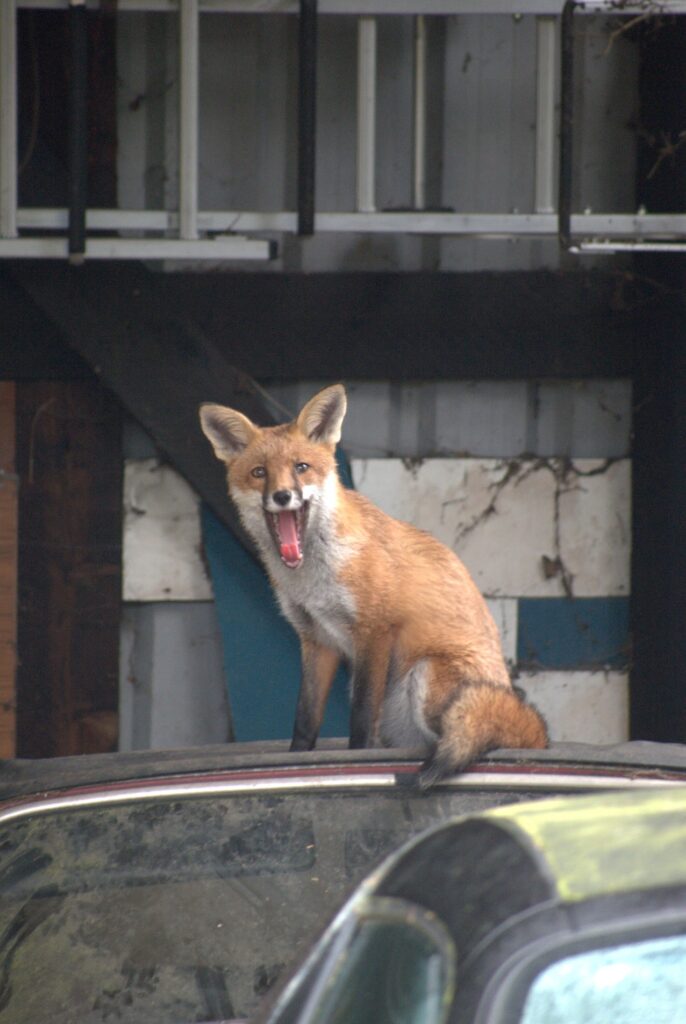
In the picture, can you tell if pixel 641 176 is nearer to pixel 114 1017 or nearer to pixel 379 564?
pixel 379 564

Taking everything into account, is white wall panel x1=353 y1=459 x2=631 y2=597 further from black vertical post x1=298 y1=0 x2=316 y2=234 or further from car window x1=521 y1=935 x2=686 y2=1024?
car window x1=521 y1=935 x2=686 y2=1024

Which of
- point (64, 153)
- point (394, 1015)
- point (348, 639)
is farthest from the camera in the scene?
point (64, 153)

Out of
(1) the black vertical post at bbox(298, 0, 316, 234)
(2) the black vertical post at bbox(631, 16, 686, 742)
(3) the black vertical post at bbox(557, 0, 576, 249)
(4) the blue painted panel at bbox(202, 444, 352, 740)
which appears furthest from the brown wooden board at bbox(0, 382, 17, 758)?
(2) the black vertical post at bbox(631, 16, 686, 742)

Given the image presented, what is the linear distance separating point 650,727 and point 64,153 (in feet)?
12.7

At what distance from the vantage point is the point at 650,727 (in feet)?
19.7

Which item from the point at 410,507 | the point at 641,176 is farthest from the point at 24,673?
the point at 641,176

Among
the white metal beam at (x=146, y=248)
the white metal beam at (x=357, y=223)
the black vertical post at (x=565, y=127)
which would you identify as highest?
the black vertical post at (x=565, y=127)

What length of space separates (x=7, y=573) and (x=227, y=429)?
2.42 meters

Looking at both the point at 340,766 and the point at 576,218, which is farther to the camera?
the point at 576,218

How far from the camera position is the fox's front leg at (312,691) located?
3.87 meters

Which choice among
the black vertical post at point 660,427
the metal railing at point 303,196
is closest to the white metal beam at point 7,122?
the metal railing at point 303,196

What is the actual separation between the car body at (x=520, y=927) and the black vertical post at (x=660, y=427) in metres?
4.20

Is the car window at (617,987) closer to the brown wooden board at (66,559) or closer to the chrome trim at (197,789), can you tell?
the chrome trim at (197,789)

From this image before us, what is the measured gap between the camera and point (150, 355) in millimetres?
5828
